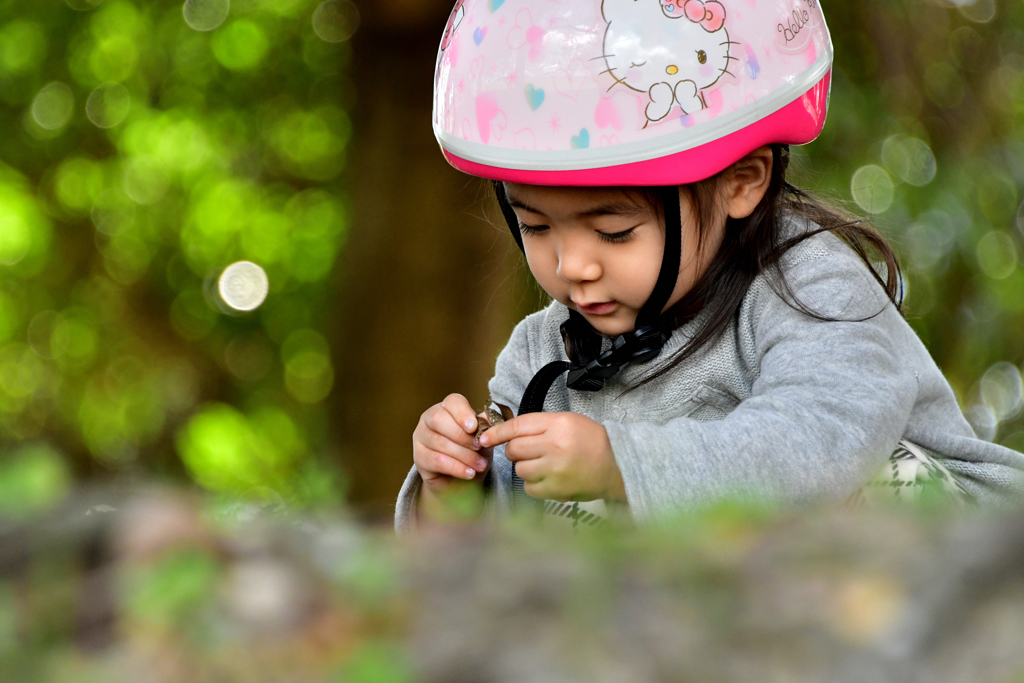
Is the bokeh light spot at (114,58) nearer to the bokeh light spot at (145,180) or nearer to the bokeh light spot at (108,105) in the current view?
the bokeh light spot at (108,105)

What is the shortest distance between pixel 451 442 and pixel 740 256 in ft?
2.41

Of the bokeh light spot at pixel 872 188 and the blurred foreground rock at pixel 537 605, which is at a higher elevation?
the bokeh light spot at pixel 872 188

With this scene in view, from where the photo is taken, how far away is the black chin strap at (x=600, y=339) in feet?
7.45

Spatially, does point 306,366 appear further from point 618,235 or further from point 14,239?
point 618,235

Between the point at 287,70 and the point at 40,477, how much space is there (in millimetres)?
5509

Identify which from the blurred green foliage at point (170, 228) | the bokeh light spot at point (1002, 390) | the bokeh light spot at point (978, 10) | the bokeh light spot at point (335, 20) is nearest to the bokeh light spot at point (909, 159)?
the bokeh light spot at point (978, 10)

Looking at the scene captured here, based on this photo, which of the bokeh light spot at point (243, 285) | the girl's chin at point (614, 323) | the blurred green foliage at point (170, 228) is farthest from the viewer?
the bokeh light spot at point (243, 285)

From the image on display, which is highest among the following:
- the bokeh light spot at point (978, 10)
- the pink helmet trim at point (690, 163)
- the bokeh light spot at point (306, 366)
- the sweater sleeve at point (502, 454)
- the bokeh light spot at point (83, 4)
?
the bokeh light spot at point (83, 4)

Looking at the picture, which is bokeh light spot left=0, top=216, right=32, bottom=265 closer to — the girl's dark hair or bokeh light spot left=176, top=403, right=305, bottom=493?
bokeh light spot left=176, top=403, right=305, bottom=493

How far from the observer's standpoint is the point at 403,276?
5.51m

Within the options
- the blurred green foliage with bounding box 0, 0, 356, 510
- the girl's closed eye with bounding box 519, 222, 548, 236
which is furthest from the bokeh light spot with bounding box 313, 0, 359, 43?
the girl's closed eye with bounding box 519, 222, 548, 236

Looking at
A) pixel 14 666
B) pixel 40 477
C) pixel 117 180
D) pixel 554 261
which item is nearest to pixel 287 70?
pixel 117 180

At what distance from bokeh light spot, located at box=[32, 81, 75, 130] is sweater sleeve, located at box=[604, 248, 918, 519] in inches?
212

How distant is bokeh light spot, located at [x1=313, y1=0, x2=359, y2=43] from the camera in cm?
591
